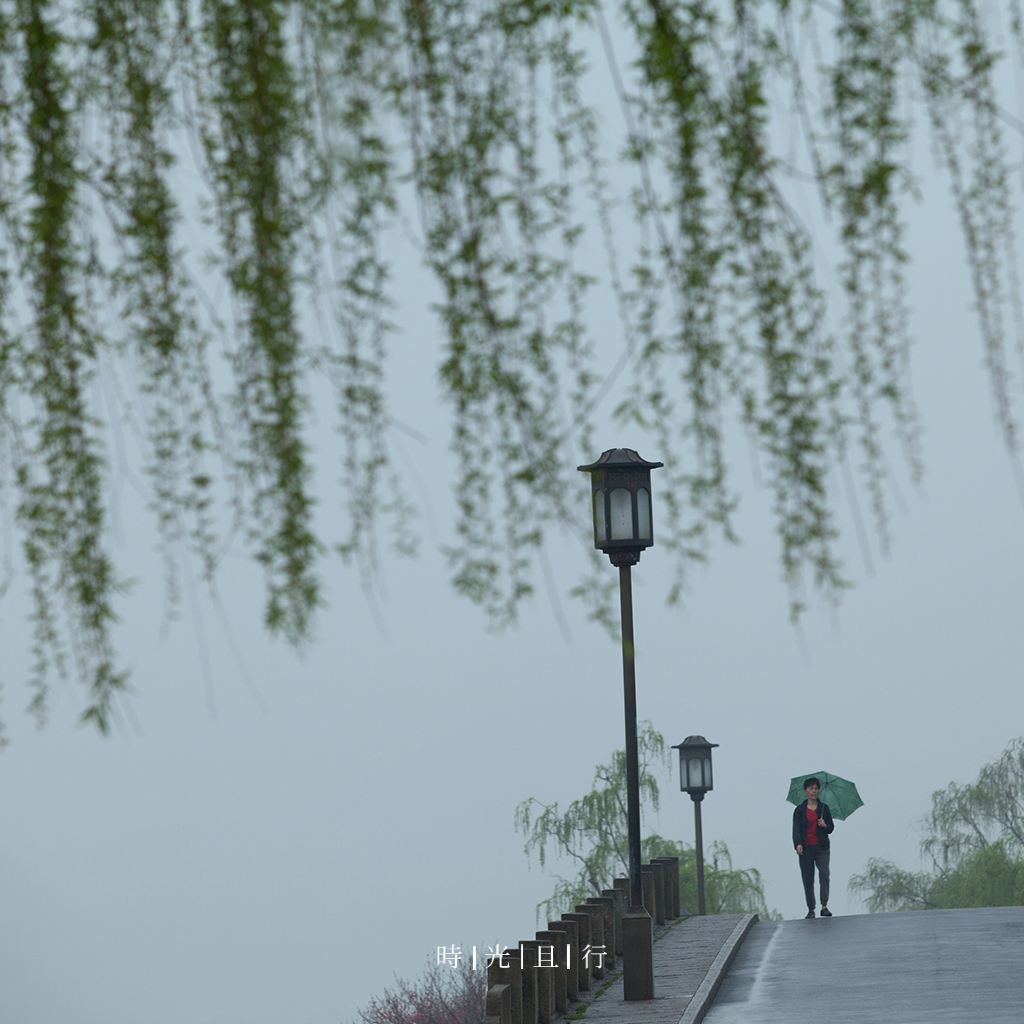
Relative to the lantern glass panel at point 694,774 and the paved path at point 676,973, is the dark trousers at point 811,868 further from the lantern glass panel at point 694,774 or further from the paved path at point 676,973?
the lantern glass panel at point 694,774

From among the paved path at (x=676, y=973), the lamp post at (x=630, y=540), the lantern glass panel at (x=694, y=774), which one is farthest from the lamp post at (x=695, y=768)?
the lamp post at (x=630, y=540)

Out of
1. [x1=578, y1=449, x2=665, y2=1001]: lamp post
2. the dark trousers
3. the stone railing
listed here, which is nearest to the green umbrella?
the dark trousers

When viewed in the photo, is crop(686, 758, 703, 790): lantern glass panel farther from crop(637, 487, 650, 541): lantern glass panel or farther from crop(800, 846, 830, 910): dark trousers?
crop(637, 487, 650, 541): lantern glass panel

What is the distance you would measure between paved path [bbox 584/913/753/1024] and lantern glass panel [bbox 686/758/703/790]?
25.8 feet

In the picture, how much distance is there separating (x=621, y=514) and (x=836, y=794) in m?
11.4

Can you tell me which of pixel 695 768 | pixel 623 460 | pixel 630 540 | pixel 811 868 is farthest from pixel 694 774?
pixel 623 460

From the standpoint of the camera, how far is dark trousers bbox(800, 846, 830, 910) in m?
19.3

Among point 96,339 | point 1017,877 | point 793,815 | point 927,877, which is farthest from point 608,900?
point 927,877

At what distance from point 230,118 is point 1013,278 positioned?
136 cm

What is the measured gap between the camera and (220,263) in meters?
3.10

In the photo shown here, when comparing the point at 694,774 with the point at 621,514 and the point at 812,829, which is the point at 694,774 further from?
the point at 621,514

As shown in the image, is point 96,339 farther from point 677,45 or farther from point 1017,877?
point 1017,877

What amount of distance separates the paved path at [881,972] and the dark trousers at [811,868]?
1.28 ft

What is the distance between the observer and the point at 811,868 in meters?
19.7
